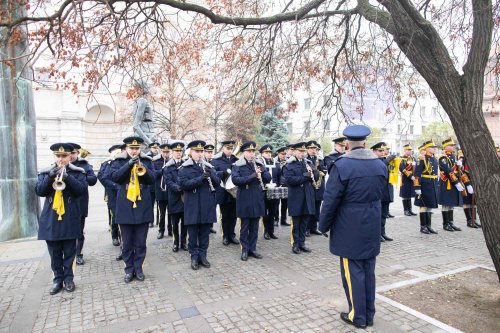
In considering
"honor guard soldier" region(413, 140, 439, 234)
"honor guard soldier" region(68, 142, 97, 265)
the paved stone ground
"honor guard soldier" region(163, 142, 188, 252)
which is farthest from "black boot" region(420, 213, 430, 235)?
"honor guard soldier" region(68, 142, 97, 265)

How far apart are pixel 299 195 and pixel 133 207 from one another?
346cm

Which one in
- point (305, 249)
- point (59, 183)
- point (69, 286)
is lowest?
point (305, 249)

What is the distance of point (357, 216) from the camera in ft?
13.7

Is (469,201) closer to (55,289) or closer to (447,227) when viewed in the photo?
(447,227)

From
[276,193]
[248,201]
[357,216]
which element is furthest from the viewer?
[276,193]

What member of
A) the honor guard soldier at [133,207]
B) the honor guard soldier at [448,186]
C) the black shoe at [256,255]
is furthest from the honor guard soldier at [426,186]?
the honor guard soldier at [133,207]

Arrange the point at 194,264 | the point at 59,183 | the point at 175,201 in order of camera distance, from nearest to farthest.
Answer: the point at 59,183
the point at 194,264
the point at 175,201

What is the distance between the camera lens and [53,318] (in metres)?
4.53

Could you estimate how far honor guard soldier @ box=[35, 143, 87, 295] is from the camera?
17.3ft

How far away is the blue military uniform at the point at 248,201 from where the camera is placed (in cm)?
695

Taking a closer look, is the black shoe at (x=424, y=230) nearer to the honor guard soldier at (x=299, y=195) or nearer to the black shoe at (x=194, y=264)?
the honor guard soldier at (x=299, y=195)

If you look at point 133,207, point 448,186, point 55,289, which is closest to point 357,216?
point 133,207

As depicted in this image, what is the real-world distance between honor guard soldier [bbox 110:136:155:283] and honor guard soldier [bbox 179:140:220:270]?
75 cm

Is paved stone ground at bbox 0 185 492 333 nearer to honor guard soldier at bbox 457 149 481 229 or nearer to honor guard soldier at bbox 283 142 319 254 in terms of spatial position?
honor guard soldier at bbox 283 142 319 254
